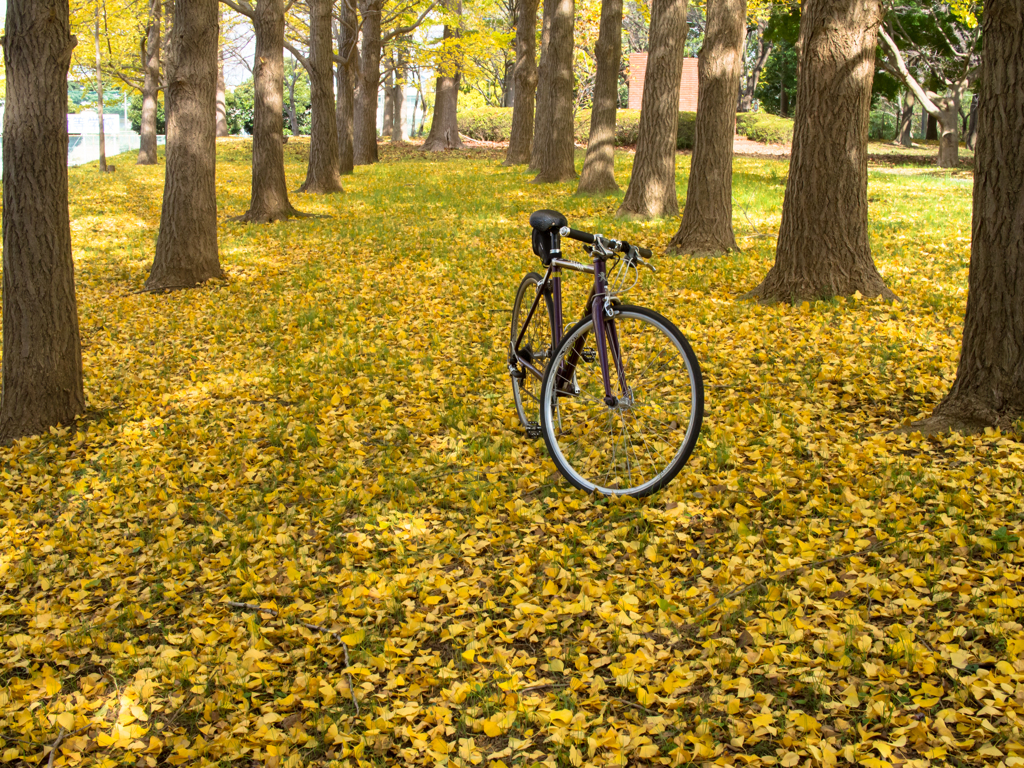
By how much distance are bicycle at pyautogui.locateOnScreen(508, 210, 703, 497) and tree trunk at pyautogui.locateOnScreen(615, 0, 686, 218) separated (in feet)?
24.2

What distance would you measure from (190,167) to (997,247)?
9.17 metres

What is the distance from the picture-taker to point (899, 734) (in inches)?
100.0

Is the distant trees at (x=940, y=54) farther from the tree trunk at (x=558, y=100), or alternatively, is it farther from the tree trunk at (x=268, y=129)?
the tree trunk at (x=268, y=129)

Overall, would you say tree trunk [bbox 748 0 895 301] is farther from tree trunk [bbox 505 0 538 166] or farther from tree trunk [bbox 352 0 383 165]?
tree trunk [bbox 352 0 383 165]

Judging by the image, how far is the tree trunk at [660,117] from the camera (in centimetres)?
1154

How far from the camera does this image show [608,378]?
4.22 meters

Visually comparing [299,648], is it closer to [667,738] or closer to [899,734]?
[667,738]

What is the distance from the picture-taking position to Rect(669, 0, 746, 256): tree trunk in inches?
381

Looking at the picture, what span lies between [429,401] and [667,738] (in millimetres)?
3808

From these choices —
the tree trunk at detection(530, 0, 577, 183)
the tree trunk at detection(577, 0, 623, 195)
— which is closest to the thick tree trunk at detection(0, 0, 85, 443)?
the tree trunk at detection(577, 0, 623, 195)

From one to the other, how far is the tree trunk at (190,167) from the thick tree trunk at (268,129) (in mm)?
3855

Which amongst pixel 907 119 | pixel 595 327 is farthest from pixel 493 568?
pixel 907 119

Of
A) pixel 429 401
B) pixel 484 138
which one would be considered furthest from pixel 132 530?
pixel 484 138

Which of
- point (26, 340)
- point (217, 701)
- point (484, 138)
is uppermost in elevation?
point (484, 138)
